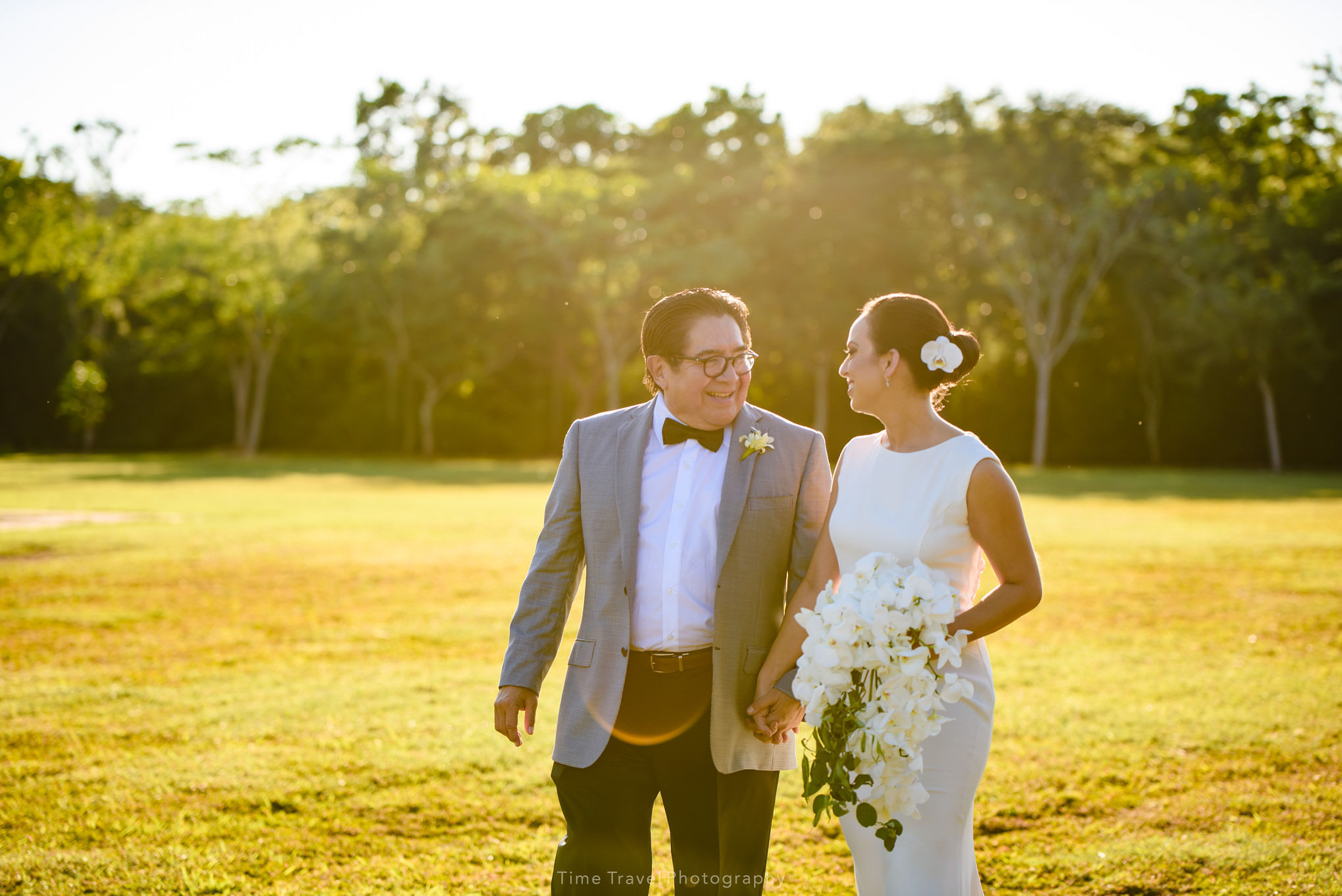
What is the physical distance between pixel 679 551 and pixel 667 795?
29.9 inches

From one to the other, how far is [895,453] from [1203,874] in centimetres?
283

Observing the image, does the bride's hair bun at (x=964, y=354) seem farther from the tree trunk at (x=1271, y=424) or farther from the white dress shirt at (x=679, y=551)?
the tree trunk at (x=1271, y=424)

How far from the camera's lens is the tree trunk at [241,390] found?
48281mm

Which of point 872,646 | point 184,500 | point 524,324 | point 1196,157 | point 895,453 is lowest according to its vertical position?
point 184,500

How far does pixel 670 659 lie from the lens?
3.27 m

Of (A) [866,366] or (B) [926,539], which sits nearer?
(B) [926,539]

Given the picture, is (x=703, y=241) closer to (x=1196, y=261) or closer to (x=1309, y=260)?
(x=1196, y=261)

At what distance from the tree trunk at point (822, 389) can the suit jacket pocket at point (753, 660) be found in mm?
39704

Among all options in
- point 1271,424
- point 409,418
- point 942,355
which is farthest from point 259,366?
point 942,355

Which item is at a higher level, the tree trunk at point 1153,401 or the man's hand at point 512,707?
the tree trunk at point 1153,401

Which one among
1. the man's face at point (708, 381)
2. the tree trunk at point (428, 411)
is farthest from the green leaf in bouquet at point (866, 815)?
the tree trunk at point (428, 411)

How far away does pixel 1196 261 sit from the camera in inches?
1529

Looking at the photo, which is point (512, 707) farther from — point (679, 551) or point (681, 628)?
point (679, 551)

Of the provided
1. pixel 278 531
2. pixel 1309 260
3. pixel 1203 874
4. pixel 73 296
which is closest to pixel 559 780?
pixel 1203 874
